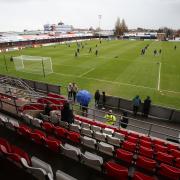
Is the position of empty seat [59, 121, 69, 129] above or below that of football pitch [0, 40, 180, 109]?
above

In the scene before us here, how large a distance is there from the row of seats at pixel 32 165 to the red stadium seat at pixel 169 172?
288 centimetres

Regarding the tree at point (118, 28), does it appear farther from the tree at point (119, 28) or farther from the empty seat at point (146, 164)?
the empty seat at point (146, 164)

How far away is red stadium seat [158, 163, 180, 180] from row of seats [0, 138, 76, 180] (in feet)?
9.44

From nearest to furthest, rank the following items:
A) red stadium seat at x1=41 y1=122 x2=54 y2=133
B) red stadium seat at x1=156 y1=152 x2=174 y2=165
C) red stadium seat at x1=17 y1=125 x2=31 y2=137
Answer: red stadium seat at x1=156 y1=152 x2=174 y2=165 < red stadium seat at x1=17 y1=125 x2=31 y2=137 < red stadium seat at x1=41 y1=122 x2=54 y2=133

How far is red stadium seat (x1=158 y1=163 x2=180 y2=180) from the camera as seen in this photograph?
5574mm

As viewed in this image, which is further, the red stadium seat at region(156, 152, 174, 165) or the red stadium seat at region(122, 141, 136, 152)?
the red stadium seat at region(122, 141, 136, 152)

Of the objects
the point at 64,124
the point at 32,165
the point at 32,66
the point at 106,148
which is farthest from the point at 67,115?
the point at 32,66

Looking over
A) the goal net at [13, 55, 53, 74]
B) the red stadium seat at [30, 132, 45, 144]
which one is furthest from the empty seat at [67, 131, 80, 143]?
the goal net at [13, 55, 53, 74]

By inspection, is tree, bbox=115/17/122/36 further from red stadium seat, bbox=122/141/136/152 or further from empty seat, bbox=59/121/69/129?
red stadium seat, bbox=122/141/136/152

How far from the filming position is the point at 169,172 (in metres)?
5.68

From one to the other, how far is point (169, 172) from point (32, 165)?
4009 mm

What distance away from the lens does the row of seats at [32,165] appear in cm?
462

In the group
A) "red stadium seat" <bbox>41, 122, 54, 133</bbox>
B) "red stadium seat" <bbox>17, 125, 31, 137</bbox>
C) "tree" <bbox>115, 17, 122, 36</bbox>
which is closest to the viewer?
"red stadium seat" <bbox>17, 125, 31, 137</bbox>

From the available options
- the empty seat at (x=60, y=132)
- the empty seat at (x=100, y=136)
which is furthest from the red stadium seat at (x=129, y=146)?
the empty seat at (x=60, y=132)
